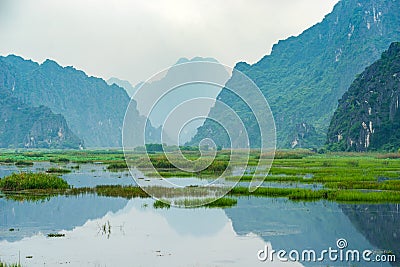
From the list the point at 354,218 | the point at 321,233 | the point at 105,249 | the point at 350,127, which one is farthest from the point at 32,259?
the point at 350,127

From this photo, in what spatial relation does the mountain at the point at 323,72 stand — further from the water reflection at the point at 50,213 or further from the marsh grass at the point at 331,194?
the water reflection at the point at 50,213

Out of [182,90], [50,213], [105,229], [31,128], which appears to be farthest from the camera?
[31,128]

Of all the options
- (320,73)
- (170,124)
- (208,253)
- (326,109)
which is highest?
(320,73)

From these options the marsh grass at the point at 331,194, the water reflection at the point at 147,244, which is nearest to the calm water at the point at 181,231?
the water reflection at the point at 147,244

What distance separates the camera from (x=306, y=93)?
145125 mm

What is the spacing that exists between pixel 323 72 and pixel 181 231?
137440mm

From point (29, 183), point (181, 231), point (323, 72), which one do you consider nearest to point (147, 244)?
point (181, 231)

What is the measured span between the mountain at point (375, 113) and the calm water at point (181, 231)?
46.1 metres

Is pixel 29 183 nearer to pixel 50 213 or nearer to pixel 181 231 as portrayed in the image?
pixel 50 213

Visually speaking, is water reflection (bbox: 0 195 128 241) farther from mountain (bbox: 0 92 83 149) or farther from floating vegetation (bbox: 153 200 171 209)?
mountain (bbox: 0 92 83 149)

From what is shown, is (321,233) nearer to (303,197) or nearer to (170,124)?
(303,197)

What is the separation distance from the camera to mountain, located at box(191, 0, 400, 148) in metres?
126

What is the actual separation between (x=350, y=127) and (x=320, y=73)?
260ft

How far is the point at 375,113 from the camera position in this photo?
68.5m
